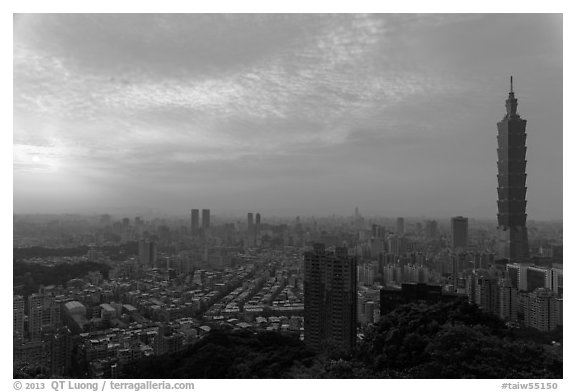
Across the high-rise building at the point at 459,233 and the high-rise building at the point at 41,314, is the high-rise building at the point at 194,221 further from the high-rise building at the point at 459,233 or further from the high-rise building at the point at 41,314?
the high-rise building at the point at 459,233

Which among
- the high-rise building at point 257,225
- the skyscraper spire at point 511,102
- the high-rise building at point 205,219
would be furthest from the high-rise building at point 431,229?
the high-rise building at point 205,219

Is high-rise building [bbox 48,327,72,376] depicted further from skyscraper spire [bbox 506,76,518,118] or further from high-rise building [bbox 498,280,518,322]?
high-rise building [bbox 498,280,518,322]

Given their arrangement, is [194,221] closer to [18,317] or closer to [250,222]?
[250,222]

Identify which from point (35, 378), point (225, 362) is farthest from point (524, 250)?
point (35, 378)

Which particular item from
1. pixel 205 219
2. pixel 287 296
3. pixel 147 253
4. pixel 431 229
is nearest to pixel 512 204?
pixel 431 229
